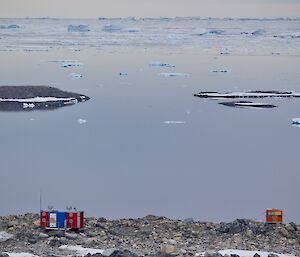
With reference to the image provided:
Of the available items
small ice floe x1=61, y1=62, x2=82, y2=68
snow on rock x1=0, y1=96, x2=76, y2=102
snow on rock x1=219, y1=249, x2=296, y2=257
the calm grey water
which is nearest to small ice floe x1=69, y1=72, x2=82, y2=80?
the calm grey water

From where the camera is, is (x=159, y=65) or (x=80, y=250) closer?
(x=80, y=250)

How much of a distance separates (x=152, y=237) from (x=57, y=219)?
2.26 feet

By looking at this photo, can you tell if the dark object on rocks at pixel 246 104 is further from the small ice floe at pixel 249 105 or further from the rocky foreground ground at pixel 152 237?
the rocky foreground ground at pixel 152 237

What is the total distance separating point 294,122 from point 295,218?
4978 mm

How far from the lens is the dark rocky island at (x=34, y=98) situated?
1327 centimetres

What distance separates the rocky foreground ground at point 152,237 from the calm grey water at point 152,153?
81cm

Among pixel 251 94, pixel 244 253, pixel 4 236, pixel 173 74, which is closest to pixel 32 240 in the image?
pixel 4 236

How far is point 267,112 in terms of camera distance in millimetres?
12945

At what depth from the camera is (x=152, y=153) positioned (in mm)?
9531

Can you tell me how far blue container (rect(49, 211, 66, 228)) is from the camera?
566 cm

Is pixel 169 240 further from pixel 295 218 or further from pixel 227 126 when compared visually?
pixel 227 126

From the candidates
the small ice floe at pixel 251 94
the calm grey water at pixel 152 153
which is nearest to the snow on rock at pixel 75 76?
the calm grey water at pixel 152 153

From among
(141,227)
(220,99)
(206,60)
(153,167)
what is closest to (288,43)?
(206,60)

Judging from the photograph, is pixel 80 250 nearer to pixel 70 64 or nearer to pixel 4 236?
pixel 4 236
